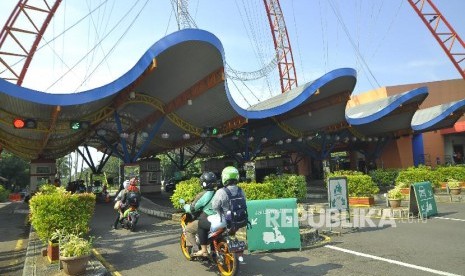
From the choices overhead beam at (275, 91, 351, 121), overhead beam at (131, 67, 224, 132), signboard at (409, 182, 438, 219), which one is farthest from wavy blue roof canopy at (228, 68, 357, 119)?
signboard at (409, 182, 438, 219)

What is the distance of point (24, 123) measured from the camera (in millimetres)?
17969

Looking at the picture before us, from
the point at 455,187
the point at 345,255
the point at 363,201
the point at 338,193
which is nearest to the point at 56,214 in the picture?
the point at 345,255

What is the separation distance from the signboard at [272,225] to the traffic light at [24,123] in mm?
14151

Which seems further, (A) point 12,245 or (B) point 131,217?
(B) point 131,217

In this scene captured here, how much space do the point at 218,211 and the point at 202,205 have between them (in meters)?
0.58

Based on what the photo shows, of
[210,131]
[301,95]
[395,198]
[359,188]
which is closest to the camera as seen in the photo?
[395,198]

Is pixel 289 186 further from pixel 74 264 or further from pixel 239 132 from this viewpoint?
pixel 74 264

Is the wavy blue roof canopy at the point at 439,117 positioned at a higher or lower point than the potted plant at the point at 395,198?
higher

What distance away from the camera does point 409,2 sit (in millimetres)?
48531

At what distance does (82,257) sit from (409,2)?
53.1m

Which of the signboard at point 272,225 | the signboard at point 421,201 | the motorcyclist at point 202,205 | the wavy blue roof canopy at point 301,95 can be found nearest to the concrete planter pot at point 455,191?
the signboard at point 421,201

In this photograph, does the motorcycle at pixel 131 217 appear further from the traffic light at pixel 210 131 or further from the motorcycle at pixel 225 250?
the traffic light at pixel 210 131

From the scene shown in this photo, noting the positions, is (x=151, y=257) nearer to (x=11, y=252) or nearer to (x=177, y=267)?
(x=177, y=267)

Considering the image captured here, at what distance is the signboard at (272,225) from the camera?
8.38 metres
